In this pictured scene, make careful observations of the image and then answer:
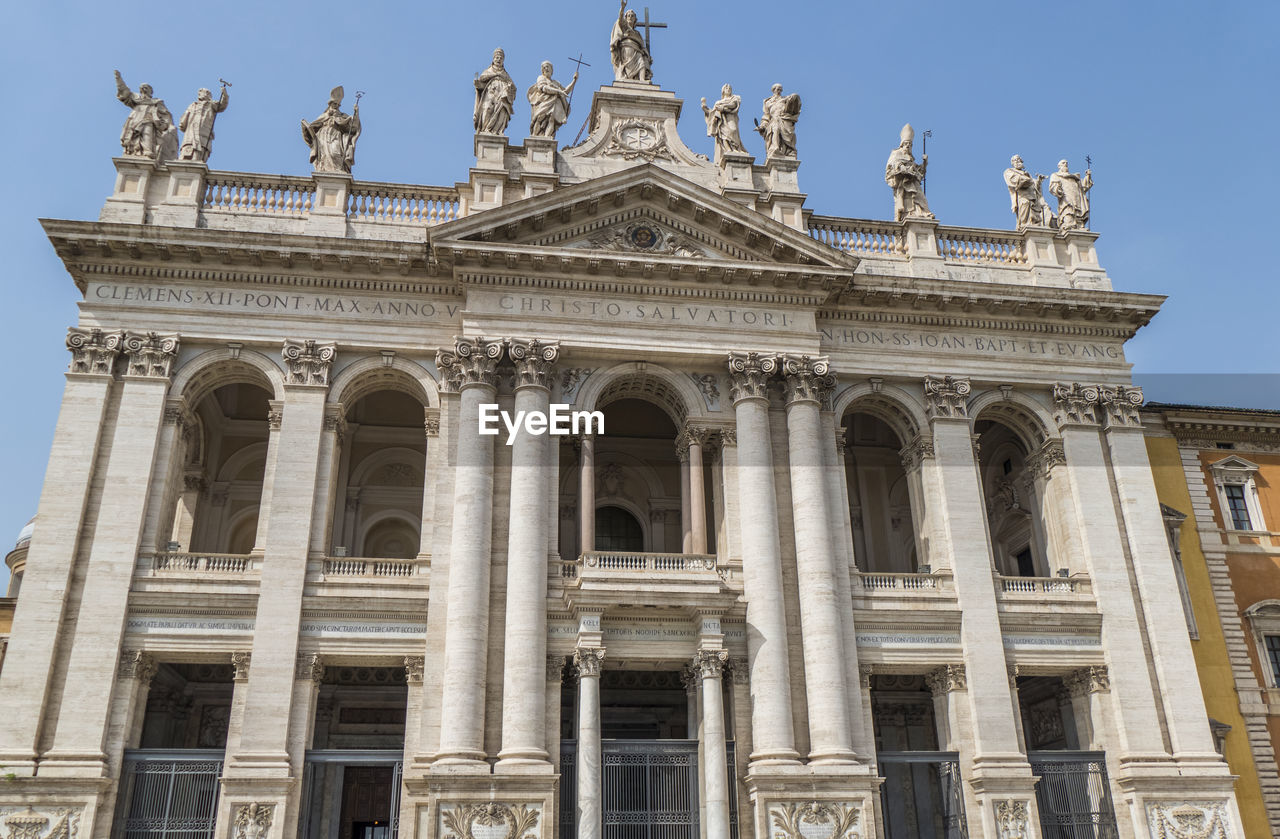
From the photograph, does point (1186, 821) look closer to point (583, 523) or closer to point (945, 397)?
point (945, 397)

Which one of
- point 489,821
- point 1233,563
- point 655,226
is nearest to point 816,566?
point 489,821

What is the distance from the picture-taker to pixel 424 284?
982 inches

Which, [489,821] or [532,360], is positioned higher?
[532,360]

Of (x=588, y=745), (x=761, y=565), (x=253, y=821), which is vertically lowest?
(x=253, y=821)

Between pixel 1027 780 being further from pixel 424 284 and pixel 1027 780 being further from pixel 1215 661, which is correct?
pixel 424 284

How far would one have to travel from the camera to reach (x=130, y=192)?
24.8 meters

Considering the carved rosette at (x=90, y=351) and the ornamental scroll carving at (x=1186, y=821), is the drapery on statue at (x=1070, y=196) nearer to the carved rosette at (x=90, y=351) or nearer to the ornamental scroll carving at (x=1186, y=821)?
the ornamental scroll carving at (x=1186, y=821)

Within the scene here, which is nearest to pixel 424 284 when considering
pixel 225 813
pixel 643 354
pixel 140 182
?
pixel 643 354

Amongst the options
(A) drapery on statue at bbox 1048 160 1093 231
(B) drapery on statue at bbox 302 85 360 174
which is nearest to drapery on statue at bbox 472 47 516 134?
(B) drapery on statue at bbox 302 85 360 174

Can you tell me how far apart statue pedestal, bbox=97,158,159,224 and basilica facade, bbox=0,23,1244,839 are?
75 mm

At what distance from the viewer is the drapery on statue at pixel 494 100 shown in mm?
26766

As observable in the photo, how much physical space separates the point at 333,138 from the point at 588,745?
1577 cm

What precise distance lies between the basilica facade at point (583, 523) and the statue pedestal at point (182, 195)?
0.90 ft

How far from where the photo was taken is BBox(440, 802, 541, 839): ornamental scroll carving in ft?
65.4
